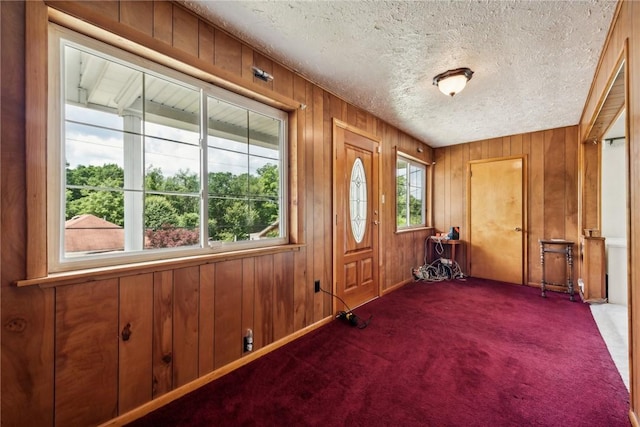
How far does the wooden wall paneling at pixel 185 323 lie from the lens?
1.66m

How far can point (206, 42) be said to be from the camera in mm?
1786

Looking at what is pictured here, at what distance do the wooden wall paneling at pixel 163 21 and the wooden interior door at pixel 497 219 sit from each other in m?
4.71

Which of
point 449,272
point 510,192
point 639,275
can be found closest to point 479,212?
point 510,192

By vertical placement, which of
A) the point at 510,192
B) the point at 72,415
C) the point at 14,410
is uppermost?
the point at 510,192

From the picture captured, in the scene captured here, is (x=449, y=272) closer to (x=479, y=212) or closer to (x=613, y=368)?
(x=479, y=212)

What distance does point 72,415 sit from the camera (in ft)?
4.25

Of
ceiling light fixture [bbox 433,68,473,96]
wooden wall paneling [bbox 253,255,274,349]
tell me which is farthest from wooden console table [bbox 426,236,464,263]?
wooden wall paneling [bbox 253,255,274,349]

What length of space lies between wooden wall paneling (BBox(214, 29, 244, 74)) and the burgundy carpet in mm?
2250

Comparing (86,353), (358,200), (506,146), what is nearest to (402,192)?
(358,200)

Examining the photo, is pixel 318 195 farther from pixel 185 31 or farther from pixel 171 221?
pixel 185 31

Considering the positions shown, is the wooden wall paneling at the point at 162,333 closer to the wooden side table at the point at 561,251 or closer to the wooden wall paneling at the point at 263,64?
the wooden wall paneling at the point at 263,64

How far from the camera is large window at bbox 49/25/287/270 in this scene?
135 cm

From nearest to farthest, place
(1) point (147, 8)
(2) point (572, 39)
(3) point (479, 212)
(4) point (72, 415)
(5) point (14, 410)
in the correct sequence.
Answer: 1. (5) point (14, 410)
2. (4) point (72, 415)
3. (1) point (147, 8)
4. (2) point (572, 39)
5. (3) point (479, 212)

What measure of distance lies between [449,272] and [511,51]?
360cm
